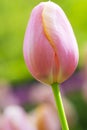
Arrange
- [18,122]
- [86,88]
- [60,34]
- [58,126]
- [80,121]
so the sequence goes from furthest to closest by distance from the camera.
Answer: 1. [80,121]
2. [86,88]
3. [58,126]
4. [18,122]
5. [60,34]

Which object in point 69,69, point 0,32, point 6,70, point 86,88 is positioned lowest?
point 69,69

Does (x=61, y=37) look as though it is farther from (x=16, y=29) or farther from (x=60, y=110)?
Result: (x=16, y=29)

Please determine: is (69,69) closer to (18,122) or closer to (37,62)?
(37,62)

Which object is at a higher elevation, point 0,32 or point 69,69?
point 0,32

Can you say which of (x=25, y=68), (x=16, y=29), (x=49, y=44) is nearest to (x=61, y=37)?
(x=49, y=44)

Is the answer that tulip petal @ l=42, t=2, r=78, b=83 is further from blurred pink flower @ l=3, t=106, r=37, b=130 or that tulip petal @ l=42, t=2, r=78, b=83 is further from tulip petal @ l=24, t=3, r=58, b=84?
blurred pink flower @ l=3, t=106, r=37, b=130

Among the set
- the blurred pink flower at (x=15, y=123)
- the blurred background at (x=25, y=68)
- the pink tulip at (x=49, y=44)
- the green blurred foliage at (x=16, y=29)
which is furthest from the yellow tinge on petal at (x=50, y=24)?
the green blurred foliage at (x=16, y=29)

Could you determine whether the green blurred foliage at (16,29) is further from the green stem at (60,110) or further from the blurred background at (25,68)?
the green stem at (60,110)

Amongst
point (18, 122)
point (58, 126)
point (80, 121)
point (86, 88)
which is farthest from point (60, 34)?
point (80, 121)

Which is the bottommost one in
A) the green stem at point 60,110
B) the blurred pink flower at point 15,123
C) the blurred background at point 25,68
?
the green stem at point 60,110
